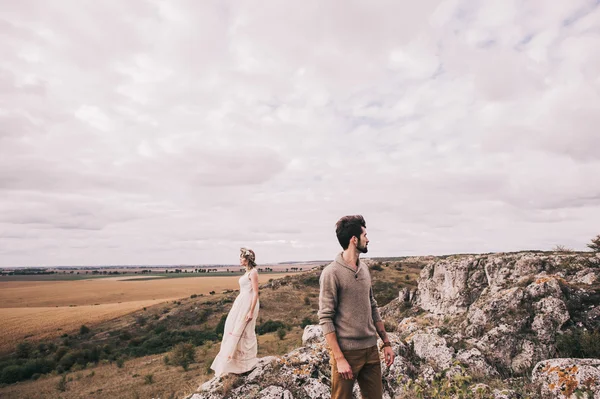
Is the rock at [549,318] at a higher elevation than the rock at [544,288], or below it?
below

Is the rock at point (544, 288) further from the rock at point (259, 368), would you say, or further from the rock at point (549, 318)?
the rock at point (259, 368)

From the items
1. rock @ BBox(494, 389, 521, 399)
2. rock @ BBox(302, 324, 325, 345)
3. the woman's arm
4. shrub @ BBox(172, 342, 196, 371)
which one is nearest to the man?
rock @ BBox(494, 389, 521, 399)

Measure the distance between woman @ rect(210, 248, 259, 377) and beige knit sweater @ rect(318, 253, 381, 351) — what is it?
12.1 ft

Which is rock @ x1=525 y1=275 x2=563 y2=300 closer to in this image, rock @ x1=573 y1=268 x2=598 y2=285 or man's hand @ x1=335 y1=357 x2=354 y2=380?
rock @ x1=573 y1=268 x2=598 y2=285

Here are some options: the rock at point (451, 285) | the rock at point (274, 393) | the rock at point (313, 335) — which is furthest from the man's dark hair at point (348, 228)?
the rock at point (451, 285)

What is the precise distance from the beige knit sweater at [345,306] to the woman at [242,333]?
12.1 feet

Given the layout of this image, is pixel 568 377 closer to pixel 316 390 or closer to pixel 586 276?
pixel 316 390

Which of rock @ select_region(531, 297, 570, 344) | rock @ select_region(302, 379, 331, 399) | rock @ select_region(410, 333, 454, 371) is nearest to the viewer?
rock @ select_region(302, 379, 331, 399)

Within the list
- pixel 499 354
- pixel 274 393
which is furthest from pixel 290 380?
pixel 499 354

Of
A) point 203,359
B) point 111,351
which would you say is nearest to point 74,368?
point 111,351

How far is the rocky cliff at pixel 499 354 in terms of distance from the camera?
18.2 ft

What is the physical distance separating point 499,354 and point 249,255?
6.92 meters

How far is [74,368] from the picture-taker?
25.3 meters

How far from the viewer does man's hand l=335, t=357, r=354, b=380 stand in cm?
367
